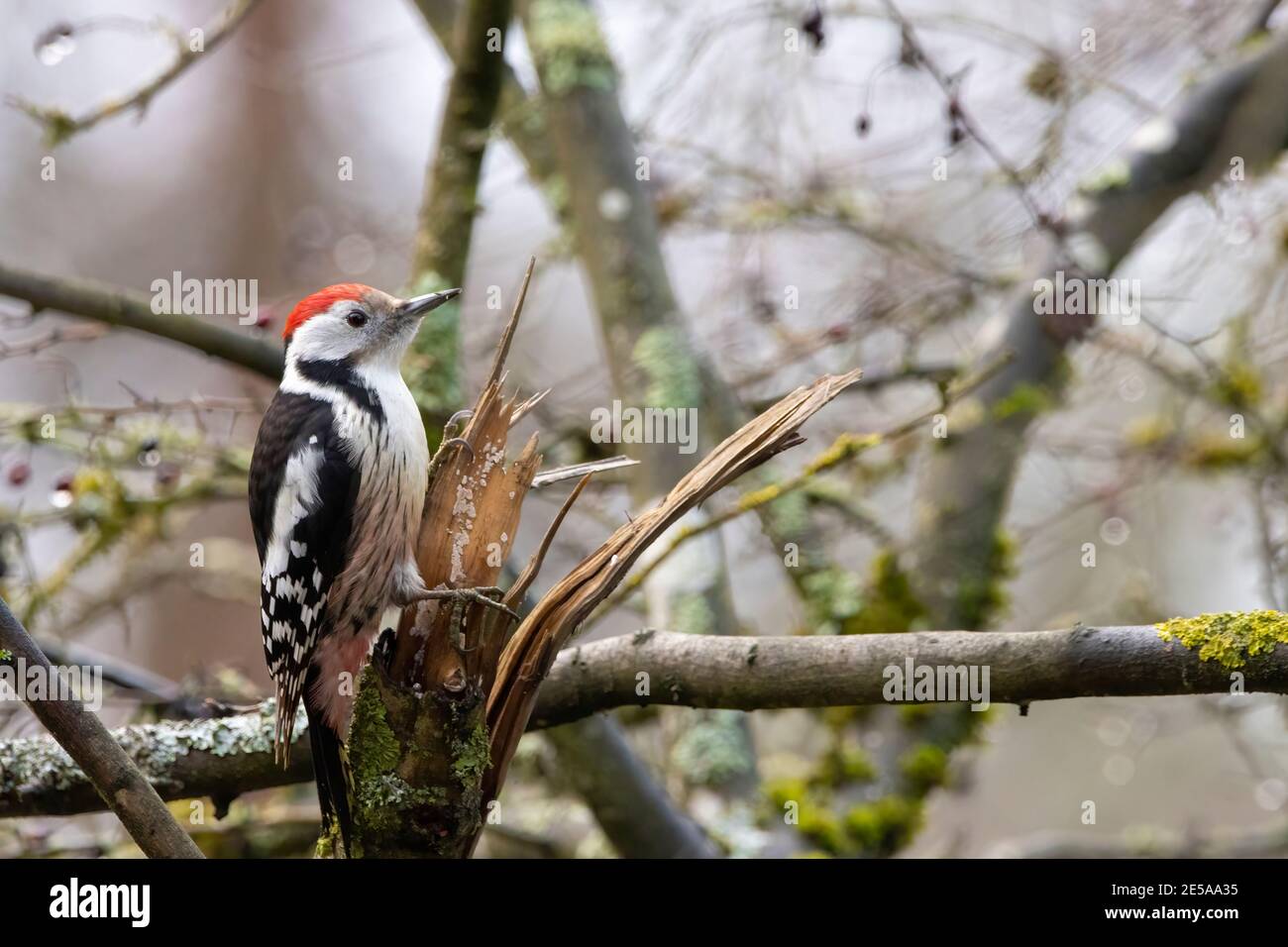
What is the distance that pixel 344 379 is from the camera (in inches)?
114

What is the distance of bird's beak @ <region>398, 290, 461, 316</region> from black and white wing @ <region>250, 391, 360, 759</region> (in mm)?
295

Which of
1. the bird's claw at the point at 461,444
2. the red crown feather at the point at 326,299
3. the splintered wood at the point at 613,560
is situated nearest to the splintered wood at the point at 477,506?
the bird's claw at the point at 461,444

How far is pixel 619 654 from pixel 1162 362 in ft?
9.57

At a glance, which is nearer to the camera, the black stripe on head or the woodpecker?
the woodpecker

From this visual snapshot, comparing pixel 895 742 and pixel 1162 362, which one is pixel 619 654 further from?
pixel 1162 362

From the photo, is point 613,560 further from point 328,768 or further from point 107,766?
point 107,766

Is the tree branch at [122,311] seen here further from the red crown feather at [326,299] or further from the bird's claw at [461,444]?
the bird's claw at [461,444]

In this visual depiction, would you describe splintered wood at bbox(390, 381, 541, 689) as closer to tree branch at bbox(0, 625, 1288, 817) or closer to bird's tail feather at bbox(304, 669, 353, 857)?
tree branch at bbox(0, 625, 1288, 817)

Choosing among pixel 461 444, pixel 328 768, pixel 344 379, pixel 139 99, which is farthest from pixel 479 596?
pixel 139 99

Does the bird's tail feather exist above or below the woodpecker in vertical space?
below

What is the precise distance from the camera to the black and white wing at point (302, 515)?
272 centimetres

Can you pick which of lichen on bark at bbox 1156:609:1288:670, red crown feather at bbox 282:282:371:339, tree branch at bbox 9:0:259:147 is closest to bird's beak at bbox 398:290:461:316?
red crown feather at bbox 282:282:371:339

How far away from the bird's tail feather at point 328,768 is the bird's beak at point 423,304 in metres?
0.92

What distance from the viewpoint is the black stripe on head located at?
281cm
